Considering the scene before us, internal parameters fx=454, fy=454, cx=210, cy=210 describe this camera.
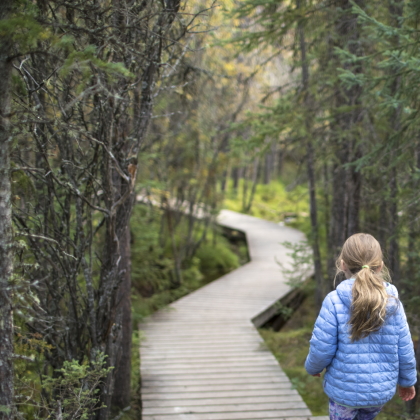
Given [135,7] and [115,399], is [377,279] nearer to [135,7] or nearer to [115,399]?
[135,7]

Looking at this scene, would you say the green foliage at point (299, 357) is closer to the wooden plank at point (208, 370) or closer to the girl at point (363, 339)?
the wooden plank at point (208, 370)

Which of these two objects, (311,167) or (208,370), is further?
(311,167)

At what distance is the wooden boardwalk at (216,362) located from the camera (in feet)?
16.9

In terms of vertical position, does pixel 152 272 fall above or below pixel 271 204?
below

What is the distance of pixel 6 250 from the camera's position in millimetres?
2398

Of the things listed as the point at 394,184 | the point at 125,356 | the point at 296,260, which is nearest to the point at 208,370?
the point at 125,356

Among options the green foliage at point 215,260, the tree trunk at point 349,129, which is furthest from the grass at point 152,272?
the tree trunk at point 349,129

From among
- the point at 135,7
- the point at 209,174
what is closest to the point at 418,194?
the point at 135,7

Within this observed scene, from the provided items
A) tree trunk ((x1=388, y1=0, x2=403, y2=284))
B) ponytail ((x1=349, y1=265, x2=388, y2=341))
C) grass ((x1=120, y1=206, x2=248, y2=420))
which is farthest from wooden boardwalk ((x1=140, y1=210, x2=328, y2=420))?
ponytail ((x1=349, y1=265, x2=388, y2=341))

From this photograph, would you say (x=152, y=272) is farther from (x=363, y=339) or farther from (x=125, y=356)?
(x=363, y=339)

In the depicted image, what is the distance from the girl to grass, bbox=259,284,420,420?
166 centimetres

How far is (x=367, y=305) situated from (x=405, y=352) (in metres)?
0.42

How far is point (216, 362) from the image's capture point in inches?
257

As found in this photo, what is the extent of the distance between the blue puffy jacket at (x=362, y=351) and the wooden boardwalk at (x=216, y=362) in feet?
8.35
